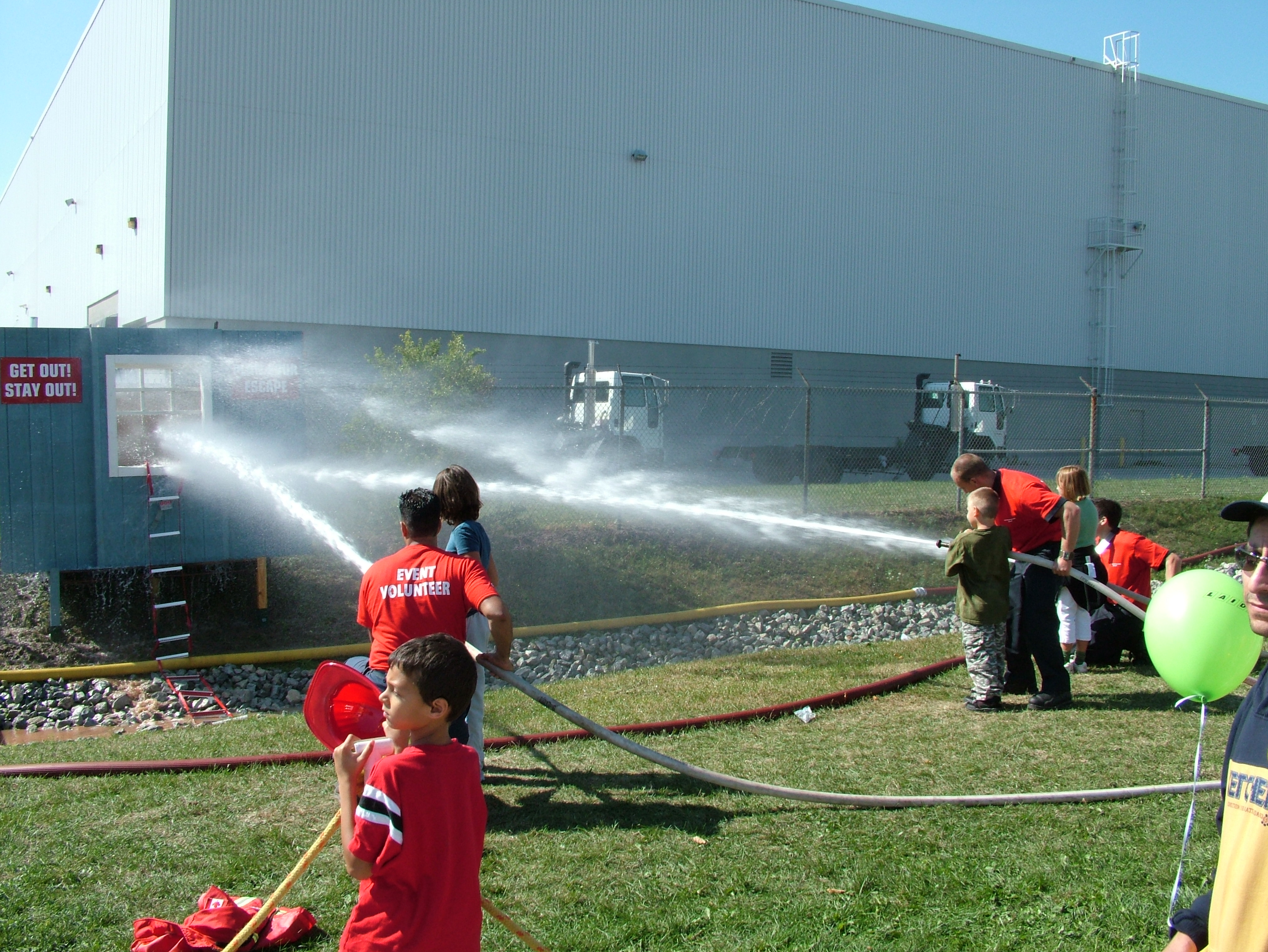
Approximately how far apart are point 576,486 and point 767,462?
25.6ft

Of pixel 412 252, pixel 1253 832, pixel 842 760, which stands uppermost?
pixel 412 252

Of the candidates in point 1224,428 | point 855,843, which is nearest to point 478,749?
point 855,843

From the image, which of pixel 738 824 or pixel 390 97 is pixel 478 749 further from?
pixel 390 97

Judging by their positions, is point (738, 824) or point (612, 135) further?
point (612, 135)

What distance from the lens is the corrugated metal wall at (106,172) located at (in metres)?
21.8

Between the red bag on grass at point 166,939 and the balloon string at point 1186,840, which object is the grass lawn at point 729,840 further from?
the red bag on grass at point 166,939

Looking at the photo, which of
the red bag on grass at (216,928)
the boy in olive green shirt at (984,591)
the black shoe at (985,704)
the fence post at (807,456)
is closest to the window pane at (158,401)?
the fence post at (807,456)

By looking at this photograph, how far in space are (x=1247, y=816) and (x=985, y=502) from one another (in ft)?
15.1

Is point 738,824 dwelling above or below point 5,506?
below

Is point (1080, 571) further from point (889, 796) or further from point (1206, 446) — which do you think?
point (1206, 446)

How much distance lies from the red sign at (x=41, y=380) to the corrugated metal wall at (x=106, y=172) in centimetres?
1199

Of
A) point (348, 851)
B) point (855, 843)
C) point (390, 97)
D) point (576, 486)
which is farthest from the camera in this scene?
point (390, 97)

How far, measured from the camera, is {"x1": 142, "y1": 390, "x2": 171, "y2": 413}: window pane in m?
10.2

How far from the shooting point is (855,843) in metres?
4.29
